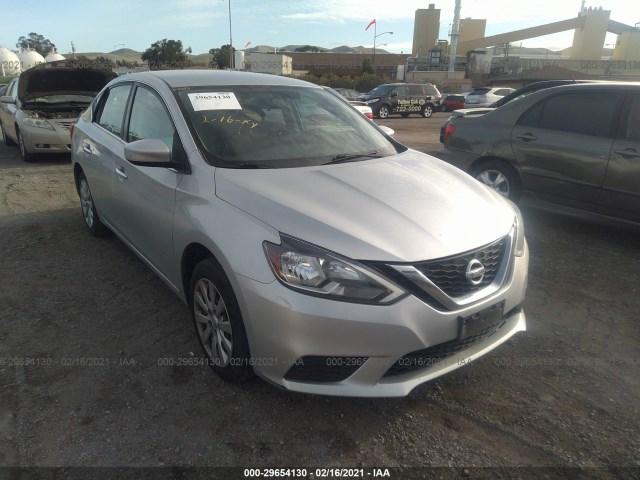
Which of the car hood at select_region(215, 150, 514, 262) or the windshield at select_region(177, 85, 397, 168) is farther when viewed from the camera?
the windshield at select_region(177, 85, 397, 168)

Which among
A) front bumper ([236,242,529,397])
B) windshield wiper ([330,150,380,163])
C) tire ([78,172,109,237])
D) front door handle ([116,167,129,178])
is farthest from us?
tire ([78,172,109,237])

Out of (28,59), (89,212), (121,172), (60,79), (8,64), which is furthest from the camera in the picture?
(28,59)

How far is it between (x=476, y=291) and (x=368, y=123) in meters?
1.98

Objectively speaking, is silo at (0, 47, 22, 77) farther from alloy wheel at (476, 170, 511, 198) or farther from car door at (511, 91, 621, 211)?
car door at (511, 91, 621, 211)

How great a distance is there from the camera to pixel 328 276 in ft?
7.00

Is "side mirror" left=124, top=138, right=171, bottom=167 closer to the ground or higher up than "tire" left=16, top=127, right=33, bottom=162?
higher up

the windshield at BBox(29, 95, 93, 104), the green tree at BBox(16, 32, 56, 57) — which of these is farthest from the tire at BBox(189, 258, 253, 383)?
the green tree at BBox(16, 32, 56, 57)

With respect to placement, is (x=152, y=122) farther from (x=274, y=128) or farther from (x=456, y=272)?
(x=456, y=272)

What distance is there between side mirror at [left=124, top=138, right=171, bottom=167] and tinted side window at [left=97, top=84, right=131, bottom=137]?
3.92 ft

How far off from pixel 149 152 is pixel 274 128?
2.84 feet

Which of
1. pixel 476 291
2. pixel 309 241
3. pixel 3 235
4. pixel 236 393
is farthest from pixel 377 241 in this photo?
pixel 3 235

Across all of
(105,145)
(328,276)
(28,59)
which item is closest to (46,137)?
(105,145)

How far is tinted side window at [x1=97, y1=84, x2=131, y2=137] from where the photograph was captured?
3982 mm

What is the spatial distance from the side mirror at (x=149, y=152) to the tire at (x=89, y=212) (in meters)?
2.14
